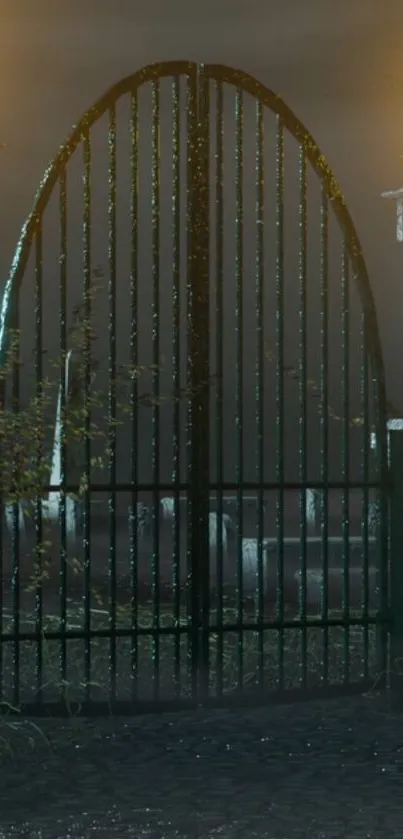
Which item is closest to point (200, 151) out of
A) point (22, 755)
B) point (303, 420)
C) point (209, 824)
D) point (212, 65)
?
point (212, 65)

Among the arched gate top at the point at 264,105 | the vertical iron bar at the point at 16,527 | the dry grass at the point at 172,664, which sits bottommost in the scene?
the dry grass at the point at 172,664

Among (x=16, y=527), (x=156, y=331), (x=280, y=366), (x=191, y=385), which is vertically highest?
(x=156, y=331)

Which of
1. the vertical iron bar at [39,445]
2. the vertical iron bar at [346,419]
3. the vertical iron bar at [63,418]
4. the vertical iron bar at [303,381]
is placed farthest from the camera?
the vertical iron bar at [346,419]

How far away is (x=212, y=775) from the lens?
24.3 ft

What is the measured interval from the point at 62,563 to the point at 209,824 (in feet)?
8.18

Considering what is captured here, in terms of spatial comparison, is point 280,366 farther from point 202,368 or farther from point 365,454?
point 365,454

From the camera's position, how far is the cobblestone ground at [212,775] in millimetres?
6477

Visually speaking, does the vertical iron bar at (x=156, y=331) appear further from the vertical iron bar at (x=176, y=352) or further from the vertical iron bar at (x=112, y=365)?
the vertical iron bar at (x=112, y=365)

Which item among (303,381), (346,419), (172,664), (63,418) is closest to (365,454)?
(346,419)

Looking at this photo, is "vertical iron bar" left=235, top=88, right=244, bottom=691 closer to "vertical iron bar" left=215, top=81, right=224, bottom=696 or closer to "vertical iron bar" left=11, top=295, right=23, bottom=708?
"vertical iron bar" left=215, top=81, right=224, bottom=696

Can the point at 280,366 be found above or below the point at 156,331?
below

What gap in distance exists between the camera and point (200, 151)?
911cm

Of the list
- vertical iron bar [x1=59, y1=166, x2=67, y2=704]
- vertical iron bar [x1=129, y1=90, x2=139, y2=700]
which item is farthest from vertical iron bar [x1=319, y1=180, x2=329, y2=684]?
vertical iron bar [x1=59, y1=166, x2=67, y2=704]

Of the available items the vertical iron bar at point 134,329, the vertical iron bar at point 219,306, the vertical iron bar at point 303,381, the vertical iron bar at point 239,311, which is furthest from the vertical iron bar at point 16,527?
the vertical iron bar at point 303,381
